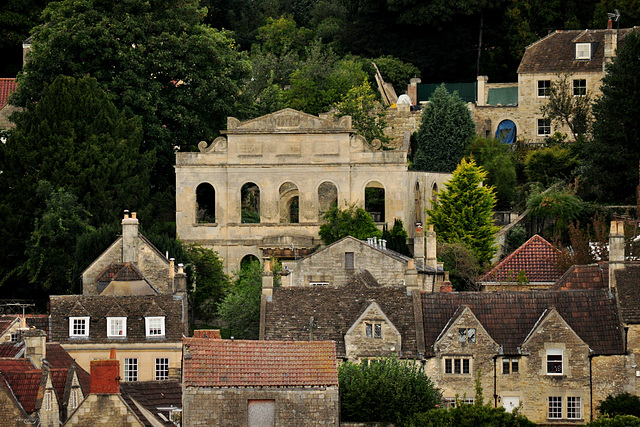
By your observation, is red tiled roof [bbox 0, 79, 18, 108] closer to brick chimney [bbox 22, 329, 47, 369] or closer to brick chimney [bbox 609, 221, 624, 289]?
brick chimney [bbox 609, 221, 624, 289]

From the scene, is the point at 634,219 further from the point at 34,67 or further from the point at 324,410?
the point at 324,410

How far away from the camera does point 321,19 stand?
13738 centimetres

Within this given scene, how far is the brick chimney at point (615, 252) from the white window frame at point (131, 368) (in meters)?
17.7

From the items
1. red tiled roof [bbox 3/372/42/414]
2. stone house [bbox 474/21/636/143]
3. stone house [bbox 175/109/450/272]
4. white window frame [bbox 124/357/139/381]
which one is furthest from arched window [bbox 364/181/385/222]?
red tiled roof [bbox 3/372/42/414]

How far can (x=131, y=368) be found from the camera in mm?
77250

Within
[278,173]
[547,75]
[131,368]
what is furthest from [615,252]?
[547,75]

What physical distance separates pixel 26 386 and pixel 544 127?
61.2m

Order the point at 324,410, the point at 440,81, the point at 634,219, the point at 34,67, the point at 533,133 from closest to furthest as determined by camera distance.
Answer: the point at 324,410 → the point at 634,219 → the point at 34,67 → the point at 533,133 → the point at 440,81

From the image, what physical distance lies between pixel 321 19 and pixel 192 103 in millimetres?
30331

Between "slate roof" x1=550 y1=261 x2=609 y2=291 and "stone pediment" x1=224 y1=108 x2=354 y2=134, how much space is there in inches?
929

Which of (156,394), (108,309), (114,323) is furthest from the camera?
(108,309)

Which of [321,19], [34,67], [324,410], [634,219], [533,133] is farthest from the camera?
[321,19]

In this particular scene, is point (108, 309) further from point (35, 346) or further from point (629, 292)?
point (629, 292)

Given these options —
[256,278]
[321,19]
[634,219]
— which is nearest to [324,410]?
[256,278]
